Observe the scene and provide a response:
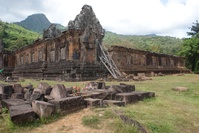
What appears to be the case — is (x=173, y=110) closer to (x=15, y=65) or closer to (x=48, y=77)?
(x=48, y=77)

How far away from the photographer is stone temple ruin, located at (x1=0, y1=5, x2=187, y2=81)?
50.6 ft

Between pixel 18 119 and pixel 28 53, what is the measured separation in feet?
77.5

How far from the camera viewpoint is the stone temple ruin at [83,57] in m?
15.4

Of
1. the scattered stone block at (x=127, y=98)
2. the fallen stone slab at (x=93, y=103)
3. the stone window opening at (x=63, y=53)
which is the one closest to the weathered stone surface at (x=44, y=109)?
the fallen stone slab at (x=93, y=103)

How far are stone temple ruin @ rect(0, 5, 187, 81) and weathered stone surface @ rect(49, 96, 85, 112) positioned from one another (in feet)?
32.3

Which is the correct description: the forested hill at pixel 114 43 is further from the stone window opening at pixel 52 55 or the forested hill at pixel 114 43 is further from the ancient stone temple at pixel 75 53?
the stone window opening at pixel 52 55

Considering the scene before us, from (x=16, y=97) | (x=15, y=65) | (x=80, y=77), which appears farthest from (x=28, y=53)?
(x=16, y=97)

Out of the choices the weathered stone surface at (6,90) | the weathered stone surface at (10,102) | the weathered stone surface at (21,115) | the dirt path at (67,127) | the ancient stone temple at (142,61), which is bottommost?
the dirt path at (67,127)

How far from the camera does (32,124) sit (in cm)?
374

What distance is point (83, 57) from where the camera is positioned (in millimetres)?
15477

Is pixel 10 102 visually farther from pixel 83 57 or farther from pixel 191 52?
pixel 191 52

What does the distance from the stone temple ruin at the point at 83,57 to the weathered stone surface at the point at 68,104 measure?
9.86 meters

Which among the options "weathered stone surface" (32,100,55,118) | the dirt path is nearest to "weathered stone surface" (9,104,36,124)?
"weathered stone surface" (32,100,55,118)

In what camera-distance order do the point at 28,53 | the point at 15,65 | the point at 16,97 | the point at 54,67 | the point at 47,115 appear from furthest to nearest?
the point at 15,65 → the point at 28,53 → the point at 54,67 → the point at 16,97 → the point at 47,115
